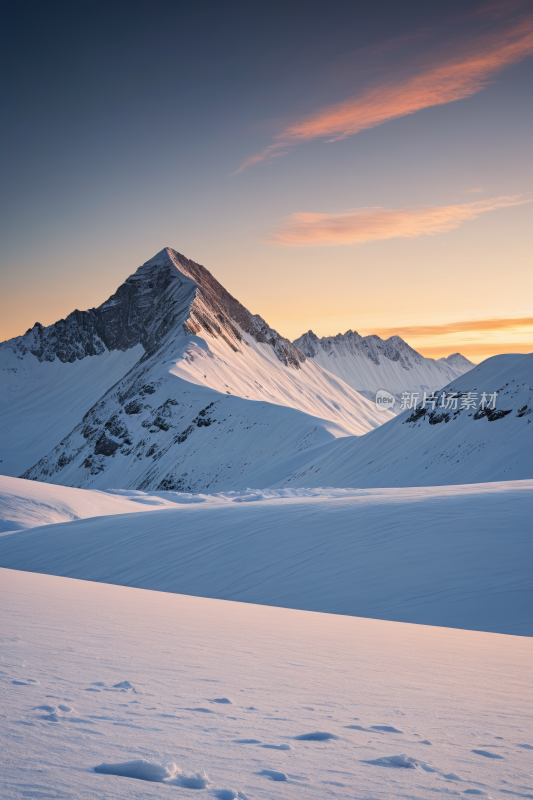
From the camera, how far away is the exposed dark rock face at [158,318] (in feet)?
367

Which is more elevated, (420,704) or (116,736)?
(116,736)

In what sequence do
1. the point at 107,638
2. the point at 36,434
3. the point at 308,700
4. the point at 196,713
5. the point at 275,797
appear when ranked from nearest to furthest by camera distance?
the point at 275,797 < the point at 196,713 < the point at 308,700 < the point at 107,638 < the point at 36,434

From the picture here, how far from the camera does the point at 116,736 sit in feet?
8.93

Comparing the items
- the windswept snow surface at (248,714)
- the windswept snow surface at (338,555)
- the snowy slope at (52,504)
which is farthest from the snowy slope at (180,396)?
the windswept snow surface at (248,714)

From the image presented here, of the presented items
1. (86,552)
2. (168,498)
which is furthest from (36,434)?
(86,552)

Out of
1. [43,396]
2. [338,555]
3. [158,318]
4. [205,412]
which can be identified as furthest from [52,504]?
[43,396]

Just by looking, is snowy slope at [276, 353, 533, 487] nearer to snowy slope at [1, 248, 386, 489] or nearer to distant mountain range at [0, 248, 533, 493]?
distant mountain range at [0, 248, 533, 493]

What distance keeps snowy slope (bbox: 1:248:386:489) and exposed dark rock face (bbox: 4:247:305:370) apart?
37cm

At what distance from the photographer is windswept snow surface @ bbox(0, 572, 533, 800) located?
7.72ft

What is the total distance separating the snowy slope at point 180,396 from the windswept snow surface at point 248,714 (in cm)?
5065

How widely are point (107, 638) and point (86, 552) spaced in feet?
43.9

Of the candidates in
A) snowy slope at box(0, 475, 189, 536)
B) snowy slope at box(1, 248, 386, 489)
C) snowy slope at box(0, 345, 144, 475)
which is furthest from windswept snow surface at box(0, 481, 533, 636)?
snowy slope at box(0, 345, 144, 475)

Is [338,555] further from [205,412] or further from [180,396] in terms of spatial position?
[180,396]

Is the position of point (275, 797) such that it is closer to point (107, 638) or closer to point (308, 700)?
point (308, 700)
